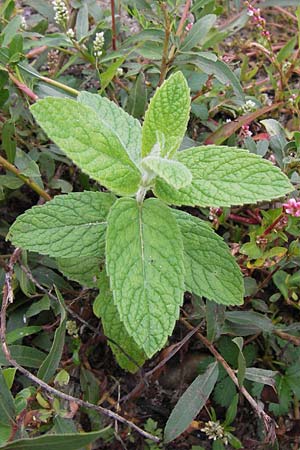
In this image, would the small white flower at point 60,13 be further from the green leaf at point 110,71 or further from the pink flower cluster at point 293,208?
the pink flower cluster at point 293,208

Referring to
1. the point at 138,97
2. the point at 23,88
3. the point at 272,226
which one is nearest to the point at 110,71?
the point at 138,97

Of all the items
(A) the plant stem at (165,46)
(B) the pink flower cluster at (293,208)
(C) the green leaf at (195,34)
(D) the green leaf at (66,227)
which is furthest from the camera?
(C) the green leaf at (195,34)

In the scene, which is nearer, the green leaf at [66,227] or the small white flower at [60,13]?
the green leaf at [66,227]

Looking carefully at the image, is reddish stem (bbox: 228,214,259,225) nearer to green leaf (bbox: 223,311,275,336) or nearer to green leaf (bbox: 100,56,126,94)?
green leaf (bbox: 223,311,275,336)

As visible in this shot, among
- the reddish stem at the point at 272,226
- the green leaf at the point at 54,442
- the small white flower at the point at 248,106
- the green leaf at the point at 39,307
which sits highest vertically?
the small white flower at the point at 248,106

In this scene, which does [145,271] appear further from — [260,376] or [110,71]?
[110,71]

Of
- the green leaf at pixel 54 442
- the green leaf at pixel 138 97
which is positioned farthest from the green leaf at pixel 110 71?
the green leaf at pixel 54 442

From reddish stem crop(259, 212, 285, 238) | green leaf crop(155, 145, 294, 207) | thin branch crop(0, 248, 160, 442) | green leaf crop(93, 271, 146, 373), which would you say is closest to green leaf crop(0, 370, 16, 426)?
thin branch crop(0, 248, 160, 442)

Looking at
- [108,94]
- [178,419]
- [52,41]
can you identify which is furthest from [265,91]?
[178,419]
